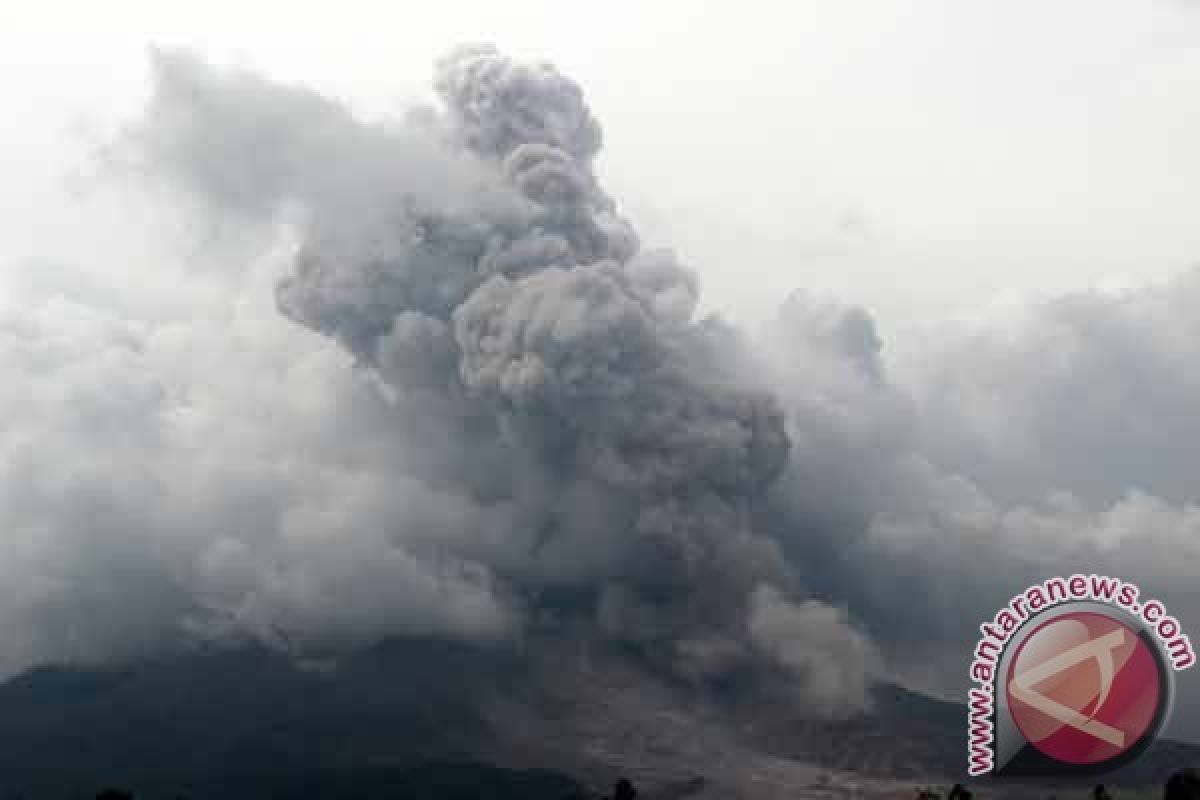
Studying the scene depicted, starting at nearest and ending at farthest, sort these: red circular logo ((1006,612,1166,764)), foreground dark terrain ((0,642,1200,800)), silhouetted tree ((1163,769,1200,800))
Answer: silhouetted tree ((1163,769,1200,800)) < red circular logo ((1006,612,1166,764)) < foreground dark terrain ((0,642,1200,800))

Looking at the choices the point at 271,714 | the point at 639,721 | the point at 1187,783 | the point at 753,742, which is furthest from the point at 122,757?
the point at 1187,783

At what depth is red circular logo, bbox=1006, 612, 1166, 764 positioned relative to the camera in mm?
42781

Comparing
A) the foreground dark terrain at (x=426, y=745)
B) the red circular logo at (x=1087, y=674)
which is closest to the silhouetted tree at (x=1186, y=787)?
the red circular logo at (x=1087, y=674)

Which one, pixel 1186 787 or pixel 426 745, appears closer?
pixel 1186 787

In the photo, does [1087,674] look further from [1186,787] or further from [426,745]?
[426,745]

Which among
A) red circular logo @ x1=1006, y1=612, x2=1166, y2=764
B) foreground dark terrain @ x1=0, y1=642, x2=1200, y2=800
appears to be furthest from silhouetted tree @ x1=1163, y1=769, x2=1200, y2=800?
foreground dark terrain @ x1=0, y1=642, x2=1200, y2=800

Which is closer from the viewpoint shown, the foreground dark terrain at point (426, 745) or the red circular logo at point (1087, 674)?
the red circular logo at point (1087, 674)

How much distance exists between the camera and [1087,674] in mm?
44188

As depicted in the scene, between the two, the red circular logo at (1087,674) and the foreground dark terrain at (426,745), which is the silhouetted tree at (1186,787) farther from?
the foreground dark terrain at (426,745)

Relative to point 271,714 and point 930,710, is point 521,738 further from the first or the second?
point 930,710

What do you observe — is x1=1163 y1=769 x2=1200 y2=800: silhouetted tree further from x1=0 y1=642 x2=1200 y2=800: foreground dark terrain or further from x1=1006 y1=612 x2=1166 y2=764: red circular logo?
x1=0 y1=642 x2=1200 y2=800: foreground dark terrain

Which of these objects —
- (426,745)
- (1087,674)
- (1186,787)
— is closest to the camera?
(1186,787)

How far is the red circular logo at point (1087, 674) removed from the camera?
140 feet

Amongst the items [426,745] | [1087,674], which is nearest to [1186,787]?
[1087,674]
